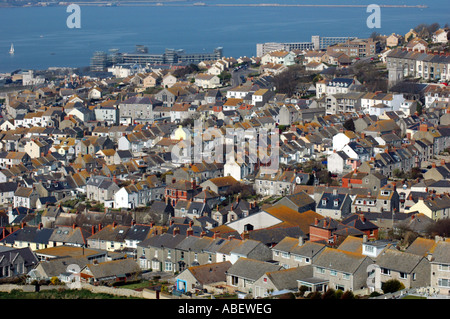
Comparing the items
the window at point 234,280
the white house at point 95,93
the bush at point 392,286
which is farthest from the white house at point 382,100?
the bush at point 392,286

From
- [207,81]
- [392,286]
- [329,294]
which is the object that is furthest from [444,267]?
[207,81]

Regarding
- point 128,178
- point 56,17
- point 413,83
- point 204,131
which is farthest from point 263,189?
point 56,17

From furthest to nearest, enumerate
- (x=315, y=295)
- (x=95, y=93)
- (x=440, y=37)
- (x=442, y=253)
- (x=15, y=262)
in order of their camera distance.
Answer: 1. (x=95, y=93)
2. (x=440, y=37)
3. (x=15, y=262)
4. (x=442, y=253)
5. (x=315, y=295)

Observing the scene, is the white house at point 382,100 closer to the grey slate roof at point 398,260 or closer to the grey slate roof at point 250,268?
the grey slate roof at point 250,268

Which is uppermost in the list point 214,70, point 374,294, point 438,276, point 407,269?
point 214,70

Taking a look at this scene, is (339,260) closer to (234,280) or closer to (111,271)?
(234,280)

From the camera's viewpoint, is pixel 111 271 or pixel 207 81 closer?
pixel 111 271
